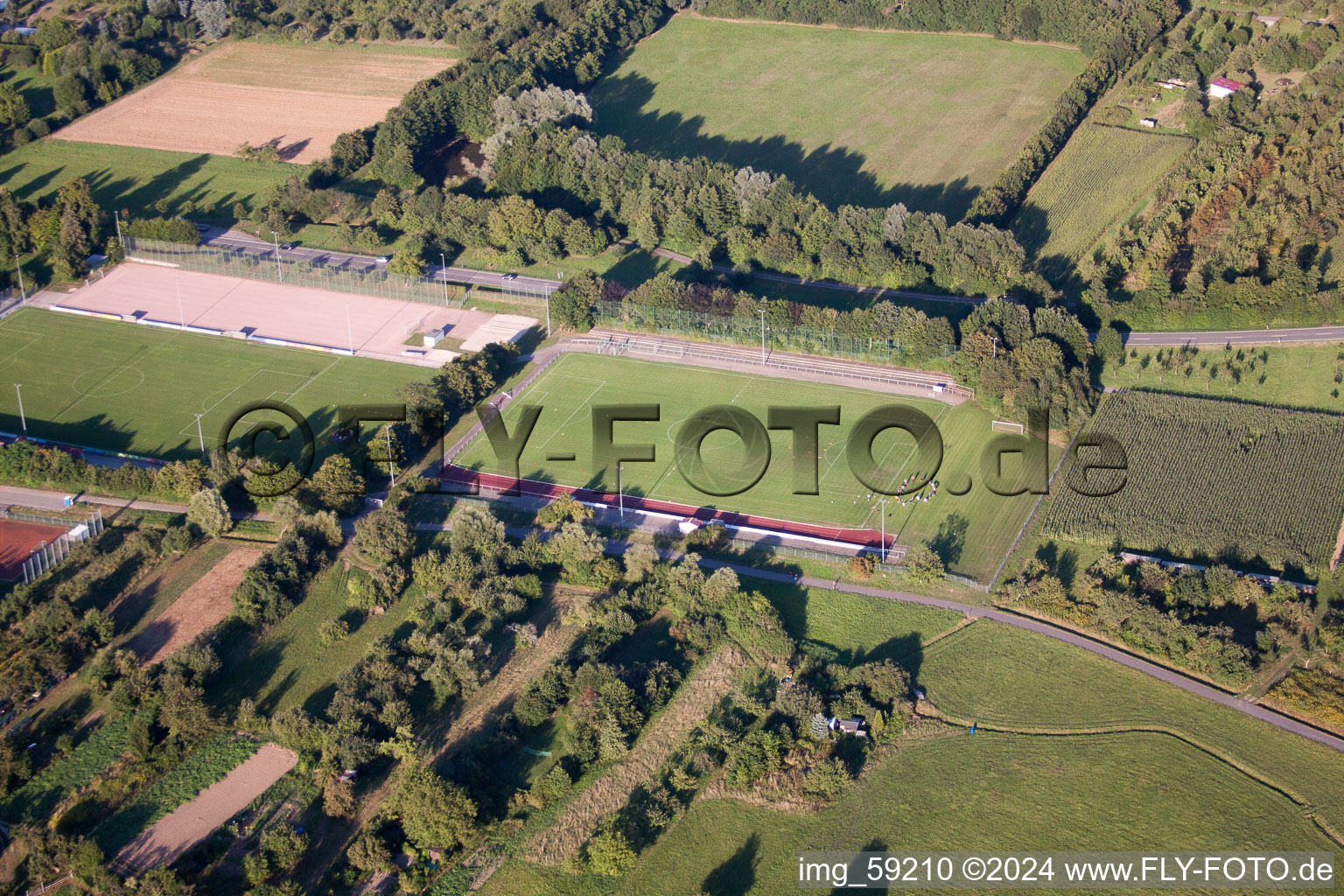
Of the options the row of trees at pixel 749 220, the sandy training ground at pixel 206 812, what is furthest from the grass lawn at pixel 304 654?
the row of trees at pixel 749 220

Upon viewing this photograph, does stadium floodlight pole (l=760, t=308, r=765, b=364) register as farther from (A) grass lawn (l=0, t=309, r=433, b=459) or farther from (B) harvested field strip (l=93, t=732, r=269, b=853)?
(B) harvested field strip (l=93, t=732, r=269, b=853)

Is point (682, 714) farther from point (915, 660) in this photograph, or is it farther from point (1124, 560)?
point (1124, 560)

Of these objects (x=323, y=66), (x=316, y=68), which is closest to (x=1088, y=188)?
(x=323, y=66)

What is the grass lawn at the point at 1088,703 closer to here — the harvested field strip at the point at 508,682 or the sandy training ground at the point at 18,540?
the harvested field strip at the point at 508,682

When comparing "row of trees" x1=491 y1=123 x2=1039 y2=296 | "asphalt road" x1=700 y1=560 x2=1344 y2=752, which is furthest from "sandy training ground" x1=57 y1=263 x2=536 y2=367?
"asphalt road" x1=700 y1=560 x2=1344 y2=752

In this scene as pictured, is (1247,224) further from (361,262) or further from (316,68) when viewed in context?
(316,68)
